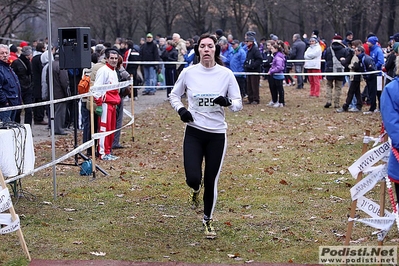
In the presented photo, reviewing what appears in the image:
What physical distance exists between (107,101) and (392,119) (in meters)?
8.06

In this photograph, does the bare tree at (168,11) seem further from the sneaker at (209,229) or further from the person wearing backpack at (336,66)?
the sneaker at (209,229)

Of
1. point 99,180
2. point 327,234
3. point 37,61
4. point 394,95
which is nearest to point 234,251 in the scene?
point 327,234

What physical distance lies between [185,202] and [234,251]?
102 inches

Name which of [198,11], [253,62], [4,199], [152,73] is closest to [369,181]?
[4,199]

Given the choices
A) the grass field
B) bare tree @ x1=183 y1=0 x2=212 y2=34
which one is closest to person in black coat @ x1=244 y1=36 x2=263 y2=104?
the grass field

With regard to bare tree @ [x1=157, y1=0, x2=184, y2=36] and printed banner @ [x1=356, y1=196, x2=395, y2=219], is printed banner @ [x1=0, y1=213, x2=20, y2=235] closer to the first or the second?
printed banner @ [x1=356, y1=196, x2=395, y2=219]

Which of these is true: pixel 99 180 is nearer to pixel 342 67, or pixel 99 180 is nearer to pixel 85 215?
pixel 85 215

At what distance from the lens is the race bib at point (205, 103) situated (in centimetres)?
779

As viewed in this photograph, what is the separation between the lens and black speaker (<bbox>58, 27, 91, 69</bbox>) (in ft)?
38.0

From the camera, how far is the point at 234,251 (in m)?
7.43

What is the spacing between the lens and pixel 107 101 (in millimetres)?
13281

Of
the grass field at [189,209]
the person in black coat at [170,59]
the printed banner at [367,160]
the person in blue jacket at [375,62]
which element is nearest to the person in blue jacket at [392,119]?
the printed banner at [367,160]

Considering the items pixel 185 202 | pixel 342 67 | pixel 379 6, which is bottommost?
pixel 185 202

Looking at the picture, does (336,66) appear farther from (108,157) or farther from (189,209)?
(189,209)
